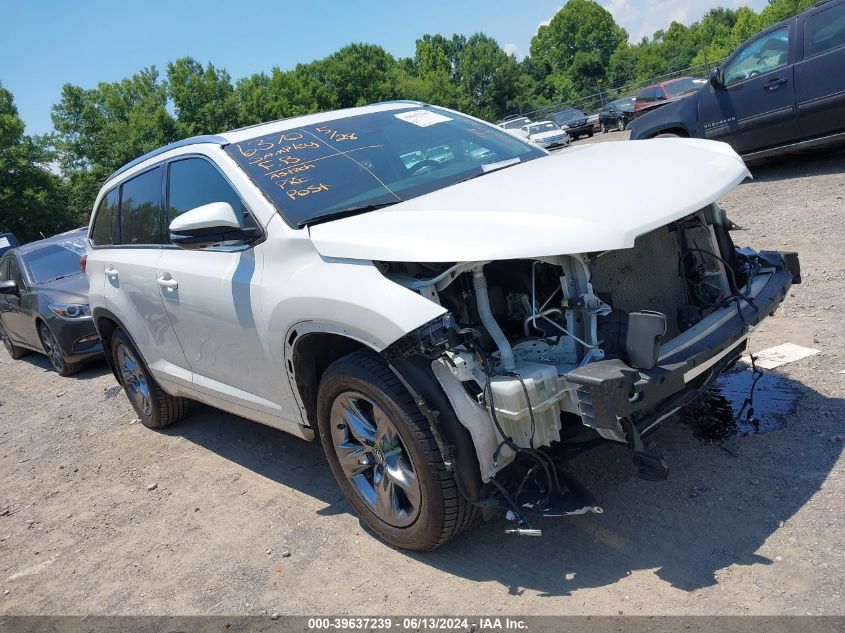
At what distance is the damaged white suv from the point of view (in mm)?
2877

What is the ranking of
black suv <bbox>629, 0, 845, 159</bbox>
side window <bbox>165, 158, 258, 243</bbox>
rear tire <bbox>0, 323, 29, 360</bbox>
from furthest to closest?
rear tire <bbox>0, 323, 29, 360</bbox>, black suv <bbox>629, 0, 845, 159</bbox>, side window <bbox>165, 158, 258, 243</bbox>

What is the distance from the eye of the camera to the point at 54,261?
9641 mm

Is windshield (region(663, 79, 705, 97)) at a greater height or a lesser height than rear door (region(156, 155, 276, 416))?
lesser

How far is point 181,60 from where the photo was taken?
5372cm

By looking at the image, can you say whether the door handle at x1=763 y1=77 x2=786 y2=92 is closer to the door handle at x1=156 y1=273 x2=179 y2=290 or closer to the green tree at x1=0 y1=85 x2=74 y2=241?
the door handle at x1=156 y1=273 x2=179 y2=290

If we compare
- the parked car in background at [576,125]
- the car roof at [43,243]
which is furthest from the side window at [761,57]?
the parked car in background at [576,125]

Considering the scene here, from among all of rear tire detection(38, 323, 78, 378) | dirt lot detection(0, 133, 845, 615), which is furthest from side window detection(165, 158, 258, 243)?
rear tire detection(38, 323, 78, 378)

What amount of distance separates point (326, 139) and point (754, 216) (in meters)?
5.58

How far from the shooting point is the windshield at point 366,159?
3754 millimetres

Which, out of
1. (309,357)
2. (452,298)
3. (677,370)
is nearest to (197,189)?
(309,357)

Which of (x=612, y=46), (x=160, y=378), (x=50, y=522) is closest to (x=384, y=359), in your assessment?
(x=160, y=378)

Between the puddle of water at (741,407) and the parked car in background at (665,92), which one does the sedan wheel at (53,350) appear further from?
the parked car in background at (665,92)

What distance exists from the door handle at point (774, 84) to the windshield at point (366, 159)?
19.4ft

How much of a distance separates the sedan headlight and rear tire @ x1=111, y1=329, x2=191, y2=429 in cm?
284
